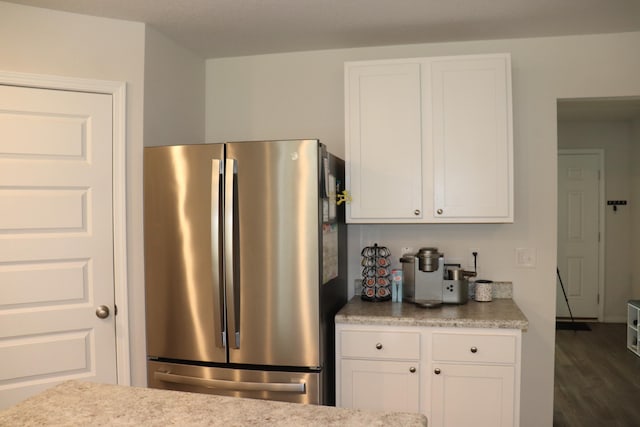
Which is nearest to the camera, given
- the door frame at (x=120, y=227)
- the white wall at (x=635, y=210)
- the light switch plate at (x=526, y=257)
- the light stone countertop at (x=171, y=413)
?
the light stone countertop at (x=171, y=413)

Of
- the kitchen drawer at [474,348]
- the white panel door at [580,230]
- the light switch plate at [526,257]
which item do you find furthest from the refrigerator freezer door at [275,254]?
the white panel door at [580,230]

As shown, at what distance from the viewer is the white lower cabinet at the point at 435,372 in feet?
7.54

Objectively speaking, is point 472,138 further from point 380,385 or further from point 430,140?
point 380,385

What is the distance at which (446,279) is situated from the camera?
2680mm

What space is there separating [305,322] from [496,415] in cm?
101

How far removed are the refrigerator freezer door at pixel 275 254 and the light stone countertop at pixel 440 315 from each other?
29 cm

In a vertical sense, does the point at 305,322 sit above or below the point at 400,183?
below

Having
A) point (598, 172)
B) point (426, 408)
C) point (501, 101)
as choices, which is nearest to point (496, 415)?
point (426, 408)

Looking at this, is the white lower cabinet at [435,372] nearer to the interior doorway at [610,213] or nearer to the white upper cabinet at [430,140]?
the white upper cabinet at [430,140]

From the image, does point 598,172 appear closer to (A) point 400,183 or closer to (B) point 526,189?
(B) point 526,189

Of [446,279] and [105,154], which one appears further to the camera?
[446,279]

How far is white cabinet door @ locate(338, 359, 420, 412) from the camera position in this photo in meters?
2.38

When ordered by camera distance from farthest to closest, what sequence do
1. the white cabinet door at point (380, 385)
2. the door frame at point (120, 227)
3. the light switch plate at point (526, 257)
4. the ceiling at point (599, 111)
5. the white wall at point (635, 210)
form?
the white wall at point (635, 210), the ceiling at point (599, 111), the light switch plate at point (526, 257), the door frame at point (120, 227), the white cabinet door at point (380, 385)

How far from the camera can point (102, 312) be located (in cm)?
248
